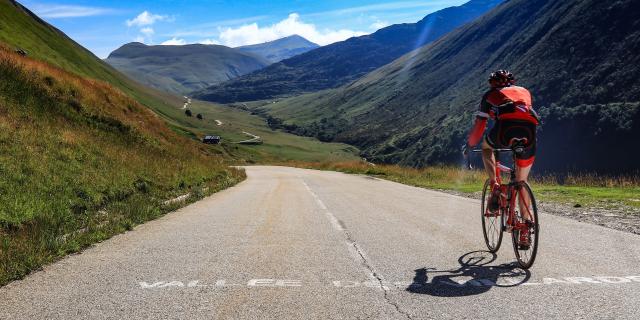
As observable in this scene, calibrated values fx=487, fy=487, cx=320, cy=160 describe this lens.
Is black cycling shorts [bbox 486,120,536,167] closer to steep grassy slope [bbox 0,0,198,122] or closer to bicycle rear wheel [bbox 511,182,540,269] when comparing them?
bicycle rear wheel [bbox 511,182,540,269]

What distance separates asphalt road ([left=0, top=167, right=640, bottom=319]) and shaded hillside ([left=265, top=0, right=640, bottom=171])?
54.8 meters

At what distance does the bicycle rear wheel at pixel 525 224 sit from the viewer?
5.84 m

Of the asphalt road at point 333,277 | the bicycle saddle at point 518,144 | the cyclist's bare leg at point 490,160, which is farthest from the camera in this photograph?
the cyclist's bare leg at point 490,160

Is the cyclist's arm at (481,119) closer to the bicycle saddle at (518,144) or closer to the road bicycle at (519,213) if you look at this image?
the road bicycle at (519,213)

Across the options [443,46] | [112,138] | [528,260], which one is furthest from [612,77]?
[443,46]

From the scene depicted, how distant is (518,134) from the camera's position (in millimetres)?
6254

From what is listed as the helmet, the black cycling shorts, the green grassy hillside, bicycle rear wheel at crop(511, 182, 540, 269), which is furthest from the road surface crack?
the green grassy hillside

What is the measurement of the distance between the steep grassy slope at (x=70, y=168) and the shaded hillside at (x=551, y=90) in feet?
165

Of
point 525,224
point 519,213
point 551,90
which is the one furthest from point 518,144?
point 551,90

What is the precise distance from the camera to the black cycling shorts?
6.24 m

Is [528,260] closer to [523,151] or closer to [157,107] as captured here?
[523,151]

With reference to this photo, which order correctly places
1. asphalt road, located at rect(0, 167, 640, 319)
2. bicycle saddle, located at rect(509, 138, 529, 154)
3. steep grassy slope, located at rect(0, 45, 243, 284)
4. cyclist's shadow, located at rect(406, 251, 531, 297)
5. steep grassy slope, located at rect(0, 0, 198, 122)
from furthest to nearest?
steep grassy slope, located at rect(0, 0, 198, 122)
steep grassy slope, located at rect(0, 45, 243, 284)
bicycle saddle, located at rect(509, 138, 529, 154)
cyclist's shadow, located at rect(406, 251, 531, 297)
asphalt road, located at rect(0, 167, 640, 319)

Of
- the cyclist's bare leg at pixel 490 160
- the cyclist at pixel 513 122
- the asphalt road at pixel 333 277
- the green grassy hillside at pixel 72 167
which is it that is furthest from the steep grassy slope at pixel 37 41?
the cyclist at pixel 513 122

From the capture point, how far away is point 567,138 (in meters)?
61.5
